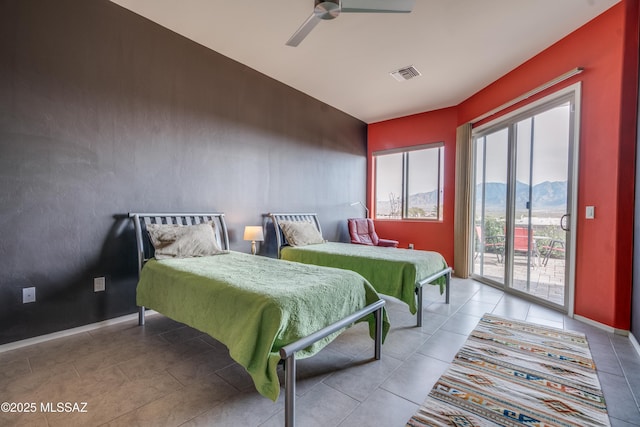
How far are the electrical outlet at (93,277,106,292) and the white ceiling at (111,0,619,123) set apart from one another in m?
2.57

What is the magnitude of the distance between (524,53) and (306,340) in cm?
402

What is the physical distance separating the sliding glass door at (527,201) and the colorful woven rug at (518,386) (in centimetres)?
111

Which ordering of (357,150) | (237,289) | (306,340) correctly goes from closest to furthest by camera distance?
(306,340), (237,289), (357,150)

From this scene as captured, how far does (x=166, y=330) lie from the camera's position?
259 cm

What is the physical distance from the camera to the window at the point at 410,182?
5.32 metres

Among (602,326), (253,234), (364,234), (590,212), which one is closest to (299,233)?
(253,234)

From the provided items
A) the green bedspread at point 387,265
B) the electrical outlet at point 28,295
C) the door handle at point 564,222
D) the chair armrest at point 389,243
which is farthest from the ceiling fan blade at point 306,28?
the chair armrest at point 389,243

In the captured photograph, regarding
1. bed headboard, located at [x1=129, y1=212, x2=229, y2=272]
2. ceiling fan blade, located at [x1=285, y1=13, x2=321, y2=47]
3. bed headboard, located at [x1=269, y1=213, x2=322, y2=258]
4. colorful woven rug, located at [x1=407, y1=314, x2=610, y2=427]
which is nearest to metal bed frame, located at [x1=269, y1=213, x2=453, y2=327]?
bed headboard, located at [x1=269, y1=213, x2=322, y2=258]

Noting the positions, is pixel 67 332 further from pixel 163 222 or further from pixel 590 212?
pixel 590 212

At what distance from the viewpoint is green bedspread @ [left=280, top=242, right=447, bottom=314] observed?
9.09 feet

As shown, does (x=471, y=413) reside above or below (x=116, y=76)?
below

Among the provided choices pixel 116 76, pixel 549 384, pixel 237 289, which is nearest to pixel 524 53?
pixel 549 384

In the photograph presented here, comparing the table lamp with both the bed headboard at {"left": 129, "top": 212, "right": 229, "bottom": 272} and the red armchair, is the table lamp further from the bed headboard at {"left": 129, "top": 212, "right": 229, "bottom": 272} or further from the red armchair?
the red armchair

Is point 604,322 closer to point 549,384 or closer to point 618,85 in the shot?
point 549,384
